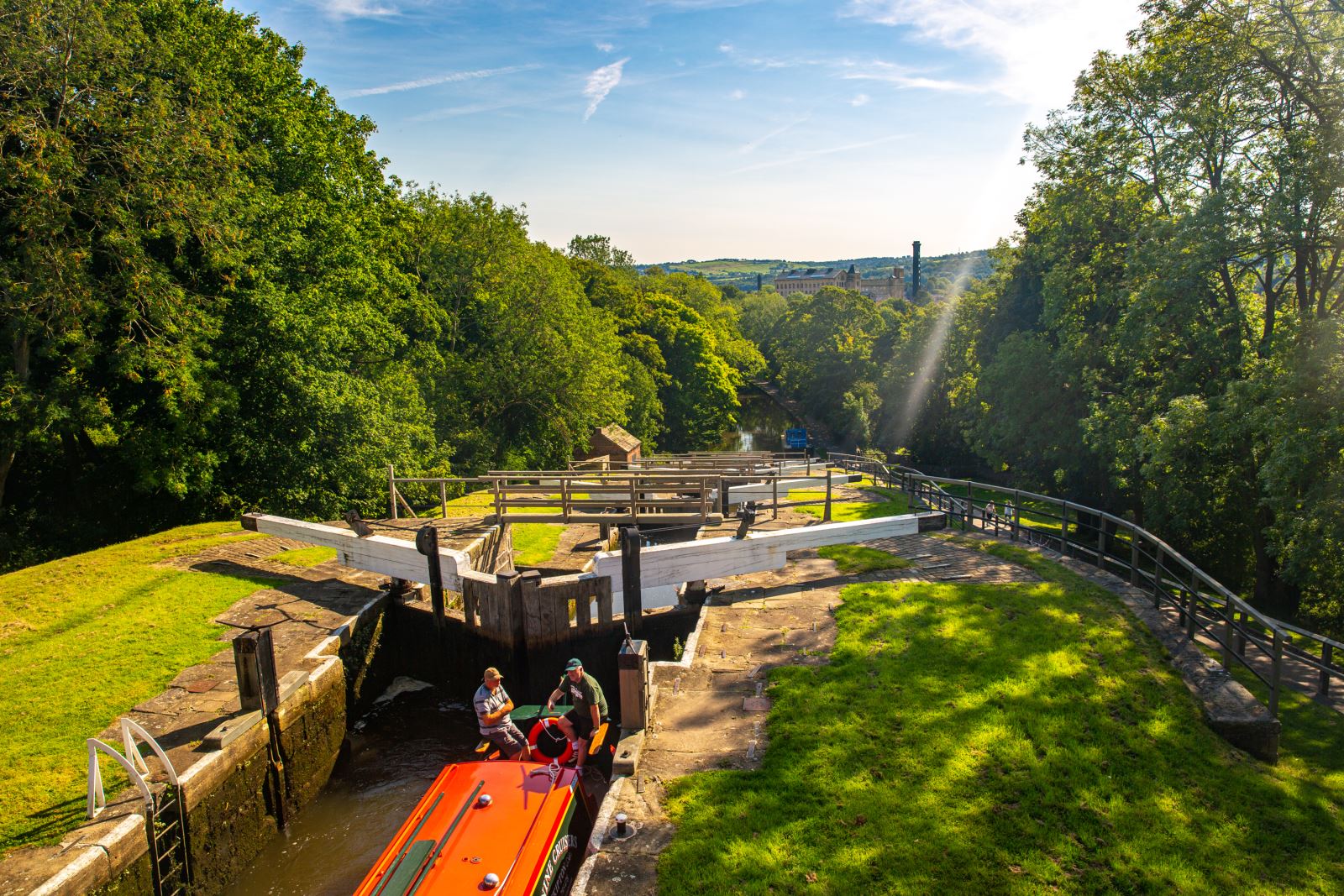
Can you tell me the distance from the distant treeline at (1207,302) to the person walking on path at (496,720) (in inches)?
492

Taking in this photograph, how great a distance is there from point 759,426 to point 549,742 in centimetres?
7551

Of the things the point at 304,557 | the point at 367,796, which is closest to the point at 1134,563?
the point at 367,796

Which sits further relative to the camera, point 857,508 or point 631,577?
point 857,508

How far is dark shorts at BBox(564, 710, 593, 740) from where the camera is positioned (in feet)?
35.1

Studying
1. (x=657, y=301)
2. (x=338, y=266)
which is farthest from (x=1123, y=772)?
(x=657, y=301)

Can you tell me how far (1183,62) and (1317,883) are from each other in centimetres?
1787

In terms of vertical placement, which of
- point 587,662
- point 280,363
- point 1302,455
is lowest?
point 587,662

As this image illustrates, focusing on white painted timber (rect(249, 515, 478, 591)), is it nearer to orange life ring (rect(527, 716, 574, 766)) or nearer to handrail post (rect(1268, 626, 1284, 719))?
orange life ring (rect(527, 716, 574, 766))

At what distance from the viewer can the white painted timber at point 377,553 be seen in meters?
15.0

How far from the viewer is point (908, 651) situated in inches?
450

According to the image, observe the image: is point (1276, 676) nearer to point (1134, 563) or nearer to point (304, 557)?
point (1134, 563)

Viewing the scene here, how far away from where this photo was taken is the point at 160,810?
8.43 m

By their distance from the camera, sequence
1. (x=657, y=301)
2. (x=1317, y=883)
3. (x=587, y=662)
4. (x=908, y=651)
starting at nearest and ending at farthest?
1. (x=1317, y=883)
2. (x=908, y=651)
3. (x=587, y=662)
4. (x=657, y=301)

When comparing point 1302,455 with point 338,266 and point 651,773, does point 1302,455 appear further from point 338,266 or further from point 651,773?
point 338,266
